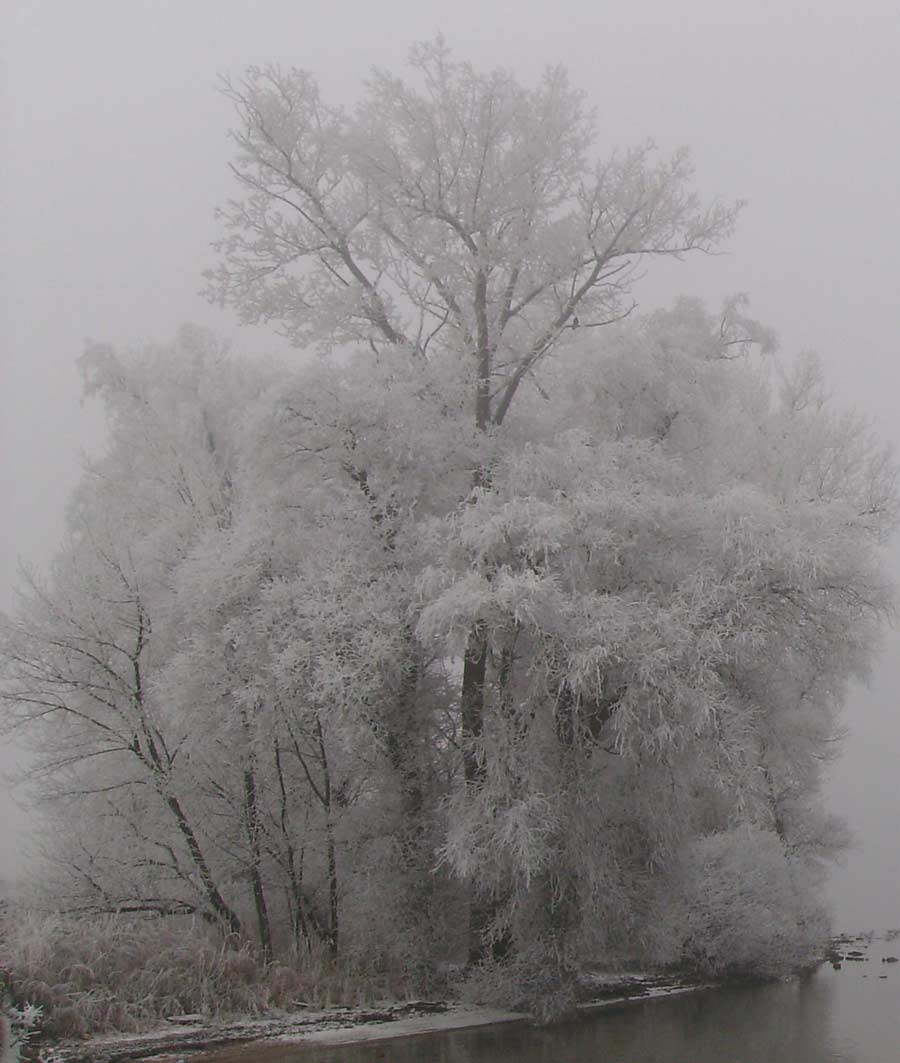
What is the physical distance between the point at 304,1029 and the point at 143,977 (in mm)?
1499

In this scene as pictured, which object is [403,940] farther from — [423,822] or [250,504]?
[250,504]

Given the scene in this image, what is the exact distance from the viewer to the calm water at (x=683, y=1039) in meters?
8.62

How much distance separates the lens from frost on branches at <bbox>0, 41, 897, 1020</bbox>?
10.1 meters

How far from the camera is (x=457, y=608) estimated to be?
9.38 metres

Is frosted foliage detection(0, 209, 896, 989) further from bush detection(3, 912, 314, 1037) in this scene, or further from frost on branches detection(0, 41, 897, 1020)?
bush detection(3, 912, 314, 1037)

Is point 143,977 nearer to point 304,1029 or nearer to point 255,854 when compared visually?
point 304,1029

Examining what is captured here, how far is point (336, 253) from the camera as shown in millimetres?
12648

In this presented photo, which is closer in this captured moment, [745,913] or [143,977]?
[143,977]

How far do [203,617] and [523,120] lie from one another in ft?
Answer: 21.0

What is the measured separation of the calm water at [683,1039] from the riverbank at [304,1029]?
0.21 metres

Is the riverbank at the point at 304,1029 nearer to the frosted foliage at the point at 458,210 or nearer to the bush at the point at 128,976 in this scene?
the bush at the point at 128,976

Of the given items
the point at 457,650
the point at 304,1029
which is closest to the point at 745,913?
the point at 457,650

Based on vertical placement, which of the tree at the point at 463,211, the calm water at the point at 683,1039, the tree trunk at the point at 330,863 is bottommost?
the calm water at the point at 683,1039

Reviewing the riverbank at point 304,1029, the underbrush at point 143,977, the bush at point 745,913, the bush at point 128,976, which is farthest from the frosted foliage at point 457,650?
the bush at point 128,976
